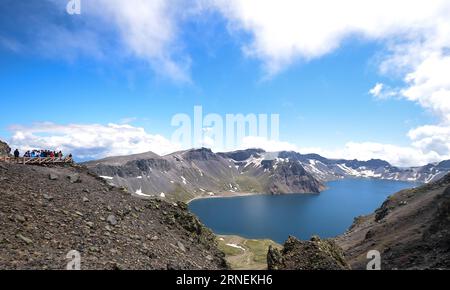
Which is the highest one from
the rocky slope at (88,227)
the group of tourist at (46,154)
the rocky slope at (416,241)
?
the group of tourist at (46,154)

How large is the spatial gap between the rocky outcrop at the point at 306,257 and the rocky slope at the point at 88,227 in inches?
300

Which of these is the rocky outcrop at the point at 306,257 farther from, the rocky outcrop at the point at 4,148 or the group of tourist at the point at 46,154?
the rocky outcrop at the point at 4,148

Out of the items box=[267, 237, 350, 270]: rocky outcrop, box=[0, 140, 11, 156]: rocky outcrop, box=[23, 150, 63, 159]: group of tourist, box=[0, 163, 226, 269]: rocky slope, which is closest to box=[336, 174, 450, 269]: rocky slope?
box=[267, 237, 350, 270]: rocky outcrop

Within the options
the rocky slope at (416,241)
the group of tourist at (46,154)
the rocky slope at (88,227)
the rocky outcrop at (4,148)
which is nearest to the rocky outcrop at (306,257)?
the rocky slope at (88,227)

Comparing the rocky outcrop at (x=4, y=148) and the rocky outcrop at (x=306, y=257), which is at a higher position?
the rocky outcrop at (x=4, y=148)

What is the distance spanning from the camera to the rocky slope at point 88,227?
73.7ft

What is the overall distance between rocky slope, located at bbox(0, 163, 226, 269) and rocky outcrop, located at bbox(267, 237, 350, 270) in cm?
762

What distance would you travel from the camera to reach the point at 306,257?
1522 inches

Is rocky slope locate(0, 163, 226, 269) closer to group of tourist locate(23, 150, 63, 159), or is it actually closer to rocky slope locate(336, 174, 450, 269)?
group of tourist locate(23, 150, 63, 159)

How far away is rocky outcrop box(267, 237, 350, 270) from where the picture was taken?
36.9m
